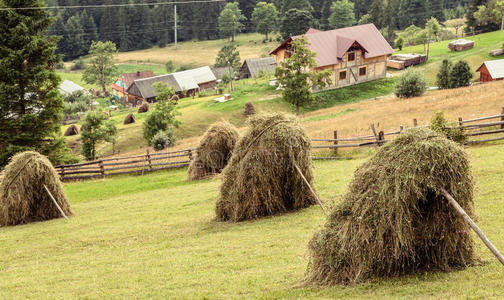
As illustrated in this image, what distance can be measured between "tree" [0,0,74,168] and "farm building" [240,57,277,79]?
53096 mm

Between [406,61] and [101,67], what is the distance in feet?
181

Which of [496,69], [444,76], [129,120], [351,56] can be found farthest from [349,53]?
[129,120]

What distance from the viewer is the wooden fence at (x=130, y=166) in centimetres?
3184

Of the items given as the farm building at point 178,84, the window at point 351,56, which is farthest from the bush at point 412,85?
the farm building at point 178,84

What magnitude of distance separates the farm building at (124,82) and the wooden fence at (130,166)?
5386cm

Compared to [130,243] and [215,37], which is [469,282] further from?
[215,37]

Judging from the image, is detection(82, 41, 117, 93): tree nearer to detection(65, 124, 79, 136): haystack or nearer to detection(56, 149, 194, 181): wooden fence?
detection(65, 124, 79, 136): haystack

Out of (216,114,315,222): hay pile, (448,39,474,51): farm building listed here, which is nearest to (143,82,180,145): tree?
(216,114,315,222): hay pile

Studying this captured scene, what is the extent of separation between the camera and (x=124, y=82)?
87.2 m

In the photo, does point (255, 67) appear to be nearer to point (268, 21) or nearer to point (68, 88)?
point (268, 21)

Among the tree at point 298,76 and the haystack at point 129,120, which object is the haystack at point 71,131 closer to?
the haystack at point 129,120

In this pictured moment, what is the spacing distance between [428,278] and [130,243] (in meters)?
10.3

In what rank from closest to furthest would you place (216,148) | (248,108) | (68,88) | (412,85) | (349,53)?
(216,148) → (412,85) → (248,108) → (349,53) → (68,88)

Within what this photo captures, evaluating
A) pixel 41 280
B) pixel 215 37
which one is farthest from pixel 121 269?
pixel 215 37
